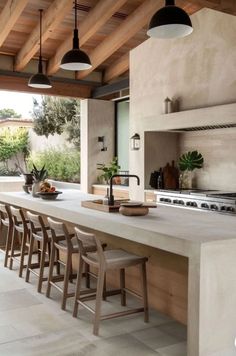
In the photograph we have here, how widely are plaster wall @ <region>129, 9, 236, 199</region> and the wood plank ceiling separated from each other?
44 centimetres

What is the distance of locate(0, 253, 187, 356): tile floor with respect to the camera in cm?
280

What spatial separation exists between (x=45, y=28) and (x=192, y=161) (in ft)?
9.79

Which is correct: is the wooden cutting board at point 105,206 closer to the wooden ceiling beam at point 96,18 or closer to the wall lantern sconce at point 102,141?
the wooden ceiling beam at point 96,18

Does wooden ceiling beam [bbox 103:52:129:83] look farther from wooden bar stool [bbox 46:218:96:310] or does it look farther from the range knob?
wooden bar stool [bbox 46:218:96:310]

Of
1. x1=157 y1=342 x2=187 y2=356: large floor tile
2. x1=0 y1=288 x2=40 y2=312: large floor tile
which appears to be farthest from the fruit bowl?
x1=157 y1=342 x2=187 y2=356: large floor tile

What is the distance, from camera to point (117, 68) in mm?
7957

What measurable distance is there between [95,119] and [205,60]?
3.51 meters

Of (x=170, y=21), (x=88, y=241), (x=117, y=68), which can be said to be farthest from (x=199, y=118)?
(x=117, y=68)

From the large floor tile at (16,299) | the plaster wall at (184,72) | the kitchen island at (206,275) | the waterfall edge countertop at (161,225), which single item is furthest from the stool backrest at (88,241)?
the plaster wall at (184,72)

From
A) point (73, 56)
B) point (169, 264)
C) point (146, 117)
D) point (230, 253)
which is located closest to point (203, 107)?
point (146, 117)

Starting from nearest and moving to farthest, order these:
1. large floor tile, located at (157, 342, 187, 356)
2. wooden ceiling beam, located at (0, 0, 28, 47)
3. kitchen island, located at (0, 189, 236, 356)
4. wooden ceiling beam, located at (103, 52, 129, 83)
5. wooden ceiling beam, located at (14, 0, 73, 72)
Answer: kitchen island, located at (0, 189, 236, 356)
large floor tile, located at (157, 342, 187, 356)
wooden ceiling beam, located at (0, 0, 28, 47)
wooden ceiling beam, located at (14, 0, 73, 72)
wooden ceiling beam, located at (103, 52, 129, 83)

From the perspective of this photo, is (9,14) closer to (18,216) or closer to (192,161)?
(18,216)

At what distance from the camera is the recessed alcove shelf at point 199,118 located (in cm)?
464

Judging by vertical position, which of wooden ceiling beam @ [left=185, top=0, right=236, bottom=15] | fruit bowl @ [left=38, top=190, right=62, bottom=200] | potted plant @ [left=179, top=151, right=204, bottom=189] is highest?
wooden ceiling beam @ [left=185, top=0, right=236, bottom=15]
